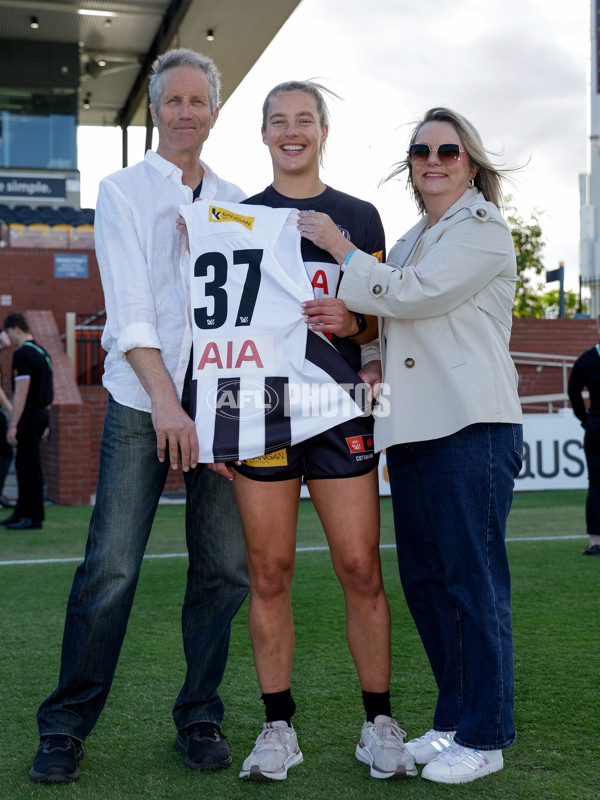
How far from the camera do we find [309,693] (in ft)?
11.4

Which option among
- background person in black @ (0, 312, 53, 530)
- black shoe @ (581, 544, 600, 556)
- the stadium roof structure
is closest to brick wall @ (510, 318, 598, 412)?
the stadium roof structure

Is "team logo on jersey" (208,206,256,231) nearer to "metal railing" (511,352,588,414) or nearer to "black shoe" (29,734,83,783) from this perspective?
"black shoe" (29,734,83,783)

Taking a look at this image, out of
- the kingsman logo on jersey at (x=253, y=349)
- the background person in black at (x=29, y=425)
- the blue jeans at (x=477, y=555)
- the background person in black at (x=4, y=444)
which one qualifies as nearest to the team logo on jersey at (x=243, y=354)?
the kingsman logo on jersey at (x=253, y=349)

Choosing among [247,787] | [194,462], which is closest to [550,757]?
[247,787]

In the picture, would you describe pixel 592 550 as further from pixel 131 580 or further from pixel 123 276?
pixel 123 276

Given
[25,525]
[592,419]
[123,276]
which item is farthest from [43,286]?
[123,276]

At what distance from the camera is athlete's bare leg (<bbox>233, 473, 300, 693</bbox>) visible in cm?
264

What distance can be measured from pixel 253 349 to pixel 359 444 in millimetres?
432

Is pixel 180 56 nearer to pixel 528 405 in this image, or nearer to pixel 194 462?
pixel 194 462

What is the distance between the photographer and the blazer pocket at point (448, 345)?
259 centimetres

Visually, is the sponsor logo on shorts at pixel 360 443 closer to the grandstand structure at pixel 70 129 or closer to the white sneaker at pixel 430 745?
the white sneaker at pixel 430 745

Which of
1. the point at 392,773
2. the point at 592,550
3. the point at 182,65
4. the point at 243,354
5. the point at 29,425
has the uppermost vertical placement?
the point at 182,65

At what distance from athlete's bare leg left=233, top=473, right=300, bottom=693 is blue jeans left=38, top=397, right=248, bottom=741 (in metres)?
0.17

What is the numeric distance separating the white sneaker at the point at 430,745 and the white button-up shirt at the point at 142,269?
1318mm
